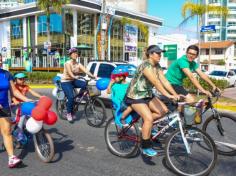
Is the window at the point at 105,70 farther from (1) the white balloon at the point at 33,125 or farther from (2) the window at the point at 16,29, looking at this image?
(2) the window at the point at 16,29

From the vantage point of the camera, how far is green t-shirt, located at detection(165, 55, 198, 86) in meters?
6.10

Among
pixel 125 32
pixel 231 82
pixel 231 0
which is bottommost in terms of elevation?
pixel 231 82

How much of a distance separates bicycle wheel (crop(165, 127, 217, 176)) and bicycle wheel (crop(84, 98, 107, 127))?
3.60m

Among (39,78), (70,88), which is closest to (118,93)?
(70,88)

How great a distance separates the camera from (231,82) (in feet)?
88.7

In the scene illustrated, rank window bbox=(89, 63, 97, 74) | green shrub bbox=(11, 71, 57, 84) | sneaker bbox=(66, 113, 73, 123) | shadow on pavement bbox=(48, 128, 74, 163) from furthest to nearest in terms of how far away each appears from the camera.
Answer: green shrub bbox=(11, 71, 57, 84), window bbox=(89, 63, 97, 74), sneaker bbox=(66, 113, 73, 123), shadow on pavement bbox=(48, 128, 74, 163)

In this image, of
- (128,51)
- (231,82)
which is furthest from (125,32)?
(231,82)

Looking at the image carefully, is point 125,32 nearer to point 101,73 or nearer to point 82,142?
point 101,73

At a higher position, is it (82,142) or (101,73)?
(101,73)

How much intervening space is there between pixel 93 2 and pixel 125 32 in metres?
10.7

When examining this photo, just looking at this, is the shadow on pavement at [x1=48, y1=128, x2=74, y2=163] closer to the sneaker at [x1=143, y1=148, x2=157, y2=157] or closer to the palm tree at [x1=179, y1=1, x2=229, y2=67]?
the sneaker at [x1=143, y1=148, x2=157, y2=157]

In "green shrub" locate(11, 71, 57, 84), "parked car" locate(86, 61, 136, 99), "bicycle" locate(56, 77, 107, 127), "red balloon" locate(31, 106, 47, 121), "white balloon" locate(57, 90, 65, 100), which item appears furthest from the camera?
"green shrub" locate(11, 71, 57, 84)

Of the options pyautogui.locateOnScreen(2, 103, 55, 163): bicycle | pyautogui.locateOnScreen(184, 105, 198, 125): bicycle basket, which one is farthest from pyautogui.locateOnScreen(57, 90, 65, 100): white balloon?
pyautogui.locateOnScreen(184, 105, 198, 125): bicycle basket

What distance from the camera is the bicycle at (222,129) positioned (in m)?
5.82
